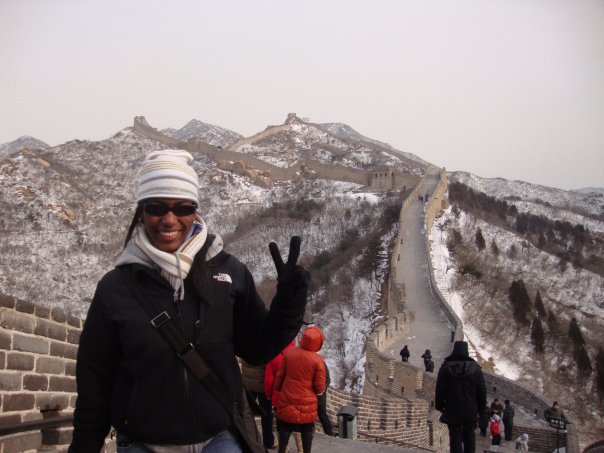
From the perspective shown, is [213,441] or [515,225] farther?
[515,225]

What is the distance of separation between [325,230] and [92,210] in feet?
71.4

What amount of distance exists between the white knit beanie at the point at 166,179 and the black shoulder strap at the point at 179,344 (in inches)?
14.8

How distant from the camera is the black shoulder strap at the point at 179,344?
1.90 metres

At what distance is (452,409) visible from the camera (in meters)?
5.39

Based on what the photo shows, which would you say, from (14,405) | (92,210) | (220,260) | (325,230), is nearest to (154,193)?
(220,260)

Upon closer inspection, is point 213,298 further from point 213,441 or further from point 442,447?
point 442,447

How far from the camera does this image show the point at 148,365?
6.21 ft

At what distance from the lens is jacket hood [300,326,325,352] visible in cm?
438

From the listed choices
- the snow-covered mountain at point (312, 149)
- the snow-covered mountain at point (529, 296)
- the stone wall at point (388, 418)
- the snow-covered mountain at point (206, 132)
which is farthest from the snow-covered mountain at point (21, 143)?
the stone wall at point (388, 418)

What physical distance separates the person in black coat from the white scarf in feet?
12.9

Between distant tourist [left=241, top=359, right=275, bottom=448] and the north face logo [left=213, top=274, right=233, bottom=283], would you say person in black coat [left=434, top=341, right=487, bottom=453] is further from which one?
the north face logo [left=213, top=274, right=233, bottom=283]

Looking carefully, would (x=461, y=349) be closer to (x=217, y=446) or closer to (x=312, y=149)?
(x=217, y=446)

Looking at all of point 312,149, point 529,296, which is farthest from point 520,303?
point 312,149

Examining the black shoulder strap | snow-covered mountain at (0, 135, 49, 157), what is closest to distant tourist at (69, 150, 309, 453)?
the black shoulder strap
